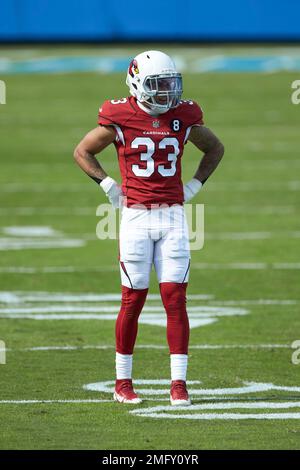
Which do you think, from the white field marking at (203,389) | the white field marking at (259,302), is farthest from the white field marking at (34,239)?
the white field marking at (203,389)

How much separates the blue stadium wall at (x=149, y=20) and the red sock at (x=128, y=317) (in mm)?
24112

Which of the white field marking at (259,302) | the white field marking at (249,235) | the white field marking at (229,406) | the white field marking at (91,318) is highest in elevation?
the white field marking at (249,235)

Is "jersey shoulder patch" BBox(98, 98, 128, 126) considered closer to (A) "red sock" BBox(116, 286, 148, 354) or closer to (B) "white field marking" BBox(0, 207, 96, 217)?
(A) "red sock" BBox(116, 286, 148, 354)

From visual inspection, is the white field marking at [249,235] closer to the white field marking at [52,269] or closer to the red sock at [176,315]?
the white field marking at [52,269]

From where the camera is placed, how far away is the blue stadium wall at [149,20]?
30891mm

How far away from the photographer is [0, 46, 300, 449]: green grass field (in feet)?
21.6

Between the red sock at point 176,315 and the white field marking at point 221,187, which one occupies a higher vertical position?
the white field marking at point 221,187

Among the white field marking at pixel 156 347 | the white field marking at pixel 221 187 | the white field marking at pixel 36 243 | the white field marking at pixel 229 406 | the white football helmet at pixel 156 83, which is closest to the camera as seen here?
the white field marking at pixel 229 406

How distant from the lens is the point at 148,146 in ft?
23.6

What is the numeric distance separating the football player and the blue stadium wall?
23.9 metres

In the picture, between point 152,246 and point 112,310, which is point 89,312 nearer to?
point 112,310

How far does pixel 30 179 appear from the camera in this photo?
1875cm

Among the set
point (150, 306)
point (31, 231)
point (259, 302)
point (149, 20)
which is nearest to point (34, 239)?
point (31, 231)

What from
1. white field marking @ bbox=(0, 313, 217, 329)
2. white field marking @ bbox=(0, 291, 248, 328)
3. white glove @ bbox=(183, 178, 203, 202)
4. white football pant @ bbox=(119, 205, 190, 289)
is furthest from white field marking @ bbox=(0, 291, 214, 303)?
white football pant @ bbox=(119, 205, 190, 289)
